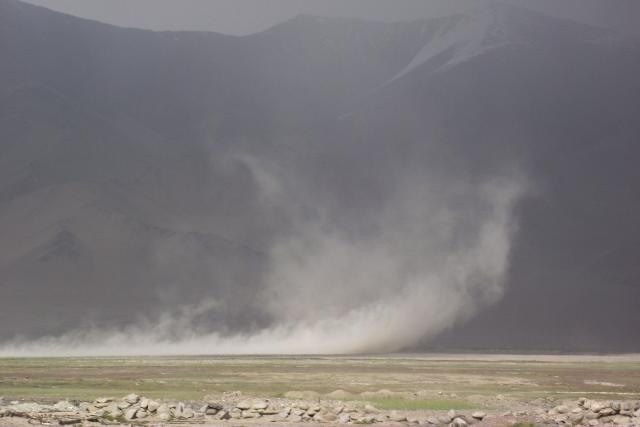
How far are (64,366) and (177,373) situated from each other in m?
16.7

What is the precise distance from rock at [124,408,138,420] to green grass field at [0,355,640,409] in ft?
38.3

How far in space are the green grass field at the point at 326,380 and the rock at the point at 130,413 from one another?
11661mm

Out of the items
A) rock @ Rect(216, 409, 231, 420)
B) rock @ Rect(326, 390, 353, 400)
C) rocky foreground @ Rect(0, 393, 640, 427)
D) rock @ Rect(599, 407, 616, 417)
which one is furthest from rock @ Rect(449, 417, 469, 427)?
rock @ Rect(326, 390, 353, 400)

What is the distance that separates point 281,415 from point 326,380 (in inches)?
1080

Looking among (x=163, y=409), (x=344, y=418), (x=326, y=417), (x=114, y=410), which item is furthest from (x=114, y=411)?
(x=344, y=418)

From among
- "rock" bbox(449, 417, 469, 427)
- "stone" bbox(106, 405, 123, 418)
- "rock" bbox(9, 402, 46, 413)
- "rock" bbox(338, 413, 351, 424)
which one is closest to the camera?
"rock" bbox(449, 417, 469, 427)

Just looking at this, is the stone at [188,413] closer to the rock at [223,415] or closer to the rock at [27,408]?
the rock at [223,415]

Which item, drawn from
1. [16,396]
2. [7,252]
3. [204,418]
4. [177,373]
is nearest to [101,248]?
[7,252]

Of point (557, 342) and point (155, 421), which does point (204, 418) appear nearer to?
point (155, 421)

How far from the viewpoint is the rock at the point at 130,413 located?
153ft

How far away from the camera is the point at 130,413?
1852 inches

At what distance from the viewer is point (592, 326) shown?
7274 inches

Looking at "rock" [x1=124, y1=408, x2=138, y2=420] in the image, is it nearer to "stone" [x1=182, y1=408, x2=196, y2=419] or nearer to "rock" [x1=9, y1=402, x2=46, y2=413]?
"stone" [x1=182, y1=408, x2=196, y2=419]

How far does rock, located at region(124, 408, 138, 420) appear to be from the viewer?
4678cm
